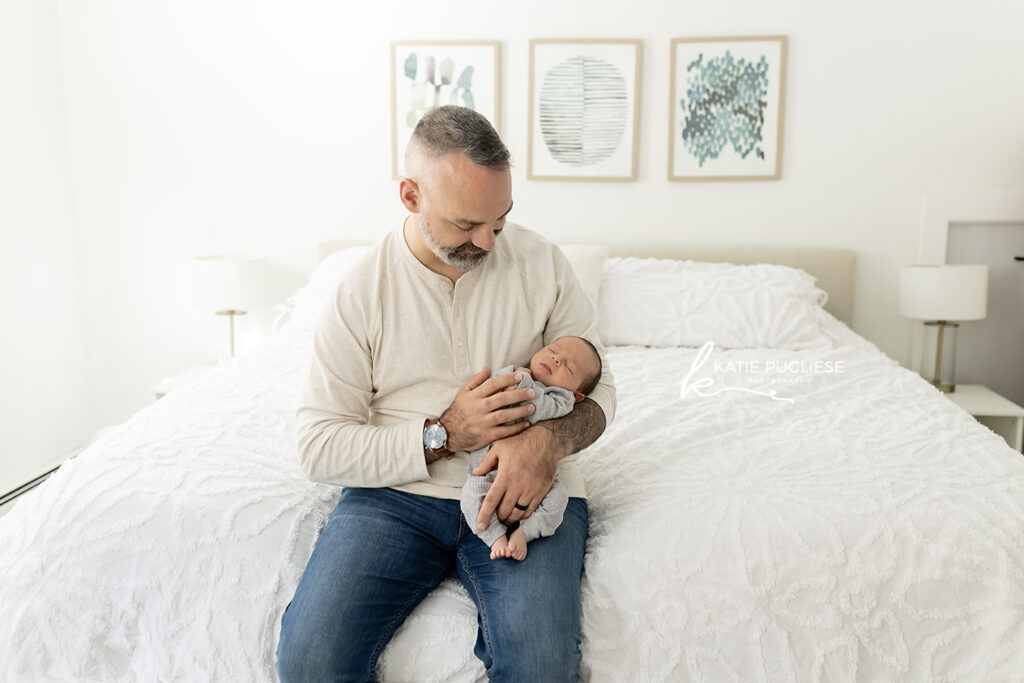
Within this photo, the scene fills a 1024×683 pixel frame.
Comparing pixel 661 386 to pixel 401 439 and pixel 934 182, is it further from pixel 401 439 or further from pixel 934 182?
pixel 934 182

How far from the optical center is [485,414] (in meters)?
1.35

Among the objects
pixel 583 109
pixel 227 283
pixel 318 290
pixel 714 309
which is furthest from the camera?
pixel 583 109

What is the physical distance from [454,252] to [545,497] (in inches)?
17.5

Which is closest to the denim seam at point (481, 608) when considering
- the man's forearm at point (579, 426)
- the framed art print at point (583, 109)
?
the man's forearm at point (579, 426)

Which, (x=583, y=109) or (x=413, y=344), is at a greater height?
(x=583, y=109)

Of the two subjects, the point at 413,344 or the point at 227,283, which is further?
the point at 227,283

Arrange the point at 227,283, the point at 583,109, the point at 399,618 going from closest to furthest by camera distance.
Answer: the point at 399,618 < the point at 227,283 < the point at 583,109

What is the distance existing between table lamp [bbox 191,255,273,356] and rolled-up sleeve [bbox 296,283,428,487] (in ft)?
5.96

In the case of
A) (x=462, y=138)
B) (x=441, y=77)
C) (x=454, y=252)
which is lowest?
(x=454, y=252)

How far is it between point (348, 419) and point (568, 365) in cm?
40

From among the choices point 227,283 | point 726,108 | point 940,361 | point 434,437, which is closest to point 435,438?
point 434,437

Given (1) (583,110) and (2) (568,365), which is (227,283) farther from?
(2) (568,365)

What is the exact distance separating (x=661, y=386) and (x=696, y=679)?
1.11 meters

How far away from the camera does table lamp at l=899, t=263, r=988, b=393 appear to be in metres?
2.94
